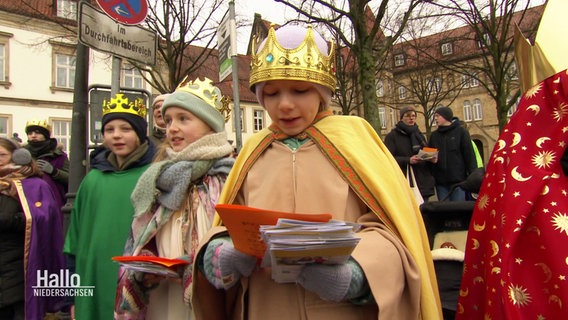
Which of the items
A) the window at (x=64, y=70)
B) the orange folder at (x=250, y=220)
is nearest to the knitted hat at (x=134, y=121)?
the orange folder at (x=250, y=220)

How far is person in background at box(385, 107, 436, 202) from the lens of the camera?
6.19m

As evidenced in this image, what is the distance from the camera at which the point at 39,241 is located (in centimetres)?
408

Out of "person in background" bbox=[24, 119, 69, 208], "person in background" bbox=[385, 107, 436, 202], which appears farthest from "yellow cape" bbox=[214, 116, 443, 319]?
"person in background" bbox=[24, 119, 69, 208]

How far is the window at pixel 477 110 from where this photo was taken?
128 feet

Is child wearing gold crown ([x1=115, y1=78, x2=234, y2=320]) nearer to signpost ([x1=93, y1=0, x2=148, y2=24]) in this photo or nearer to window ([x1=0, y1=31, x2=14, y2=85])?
signpost ([x1=93, y1=0, x2=148, y2=24])

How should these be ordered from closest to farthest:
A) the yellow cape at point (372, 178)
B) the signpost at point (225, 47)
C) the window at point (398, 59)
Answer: the yellow cape at point (372, 178) → the signpost at point (225, 47) → the window at point (398, 59)

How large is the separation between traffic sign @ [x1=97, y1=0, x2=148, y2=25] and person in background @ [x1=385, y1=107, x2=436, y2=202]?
12.6 ft

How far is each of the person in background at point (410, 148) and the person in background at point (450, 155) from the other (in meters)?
0.20

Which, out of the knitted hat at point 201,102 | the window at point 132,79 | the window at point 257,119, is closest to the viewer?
the knitted hat at point 201,102

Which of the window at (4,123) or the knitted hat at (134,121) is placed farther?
the window at (4,123)

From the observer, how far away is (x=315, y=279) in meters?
1.32

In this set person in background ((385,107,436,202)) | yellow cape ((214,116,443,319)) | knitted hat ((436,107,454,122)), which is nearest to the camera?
yellow cape ((214,116,443,319))

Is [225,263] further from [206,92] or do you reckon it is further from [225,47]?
[225,47]

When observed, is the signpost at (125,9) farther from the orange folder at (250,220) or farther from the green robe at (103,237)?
the orange folder at (250,220)
